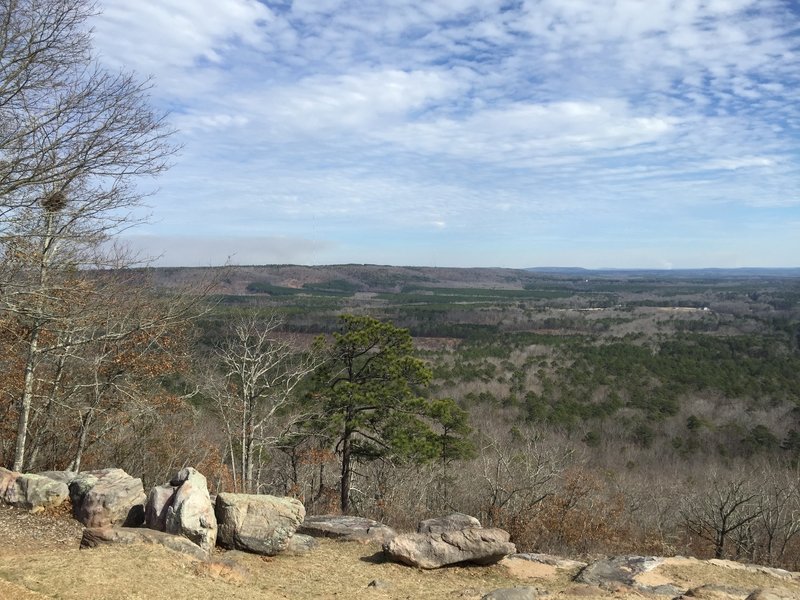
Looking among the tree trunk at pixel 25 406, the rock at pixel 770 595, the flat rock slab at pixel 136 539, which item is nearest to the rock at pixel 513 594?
the rock at pixel 770 595

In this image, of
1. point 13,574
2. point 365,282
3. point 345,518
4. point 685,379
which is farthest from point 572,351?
point 365,282

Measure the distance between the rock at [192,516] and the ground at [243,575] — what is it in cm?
54

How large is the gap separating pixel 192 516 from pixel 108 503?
199 cm

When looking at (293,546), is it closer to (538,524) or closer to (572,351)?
(538,524)

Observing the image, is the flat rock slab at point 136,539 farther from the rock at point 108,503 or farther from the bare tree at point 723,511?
the bare tree at point 723,511

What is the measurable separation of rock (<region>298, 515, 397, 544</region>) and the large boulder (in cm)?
490

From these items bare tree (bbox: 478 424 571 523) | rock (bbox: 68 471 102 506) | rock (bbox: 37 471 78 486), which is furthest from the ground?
bare tree (bbox: 478 424 571 523)

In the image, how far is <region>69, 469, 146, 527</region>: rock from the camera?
10805mm

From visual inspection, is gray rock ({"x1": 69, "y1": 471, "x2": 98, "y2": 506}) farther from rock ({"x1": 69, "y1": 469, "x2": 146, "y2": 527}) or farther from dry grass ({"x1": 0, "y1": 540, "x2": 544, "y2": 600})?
dry grass ({"x1": 0, "y1": 540, "x2": 544, "y2": 600})

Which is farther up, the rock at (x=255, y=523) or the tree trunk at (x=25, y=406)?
the tree trunk at (x=25, y=406)

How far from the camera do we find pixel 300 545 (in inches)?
448

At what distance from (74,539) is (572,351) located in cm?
7080

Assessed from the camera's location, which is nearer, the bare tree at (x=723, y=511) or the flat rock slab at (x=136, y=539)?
the flat rock slab at (x=136, y=539)

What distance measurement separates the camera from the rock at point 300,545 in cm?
1110
